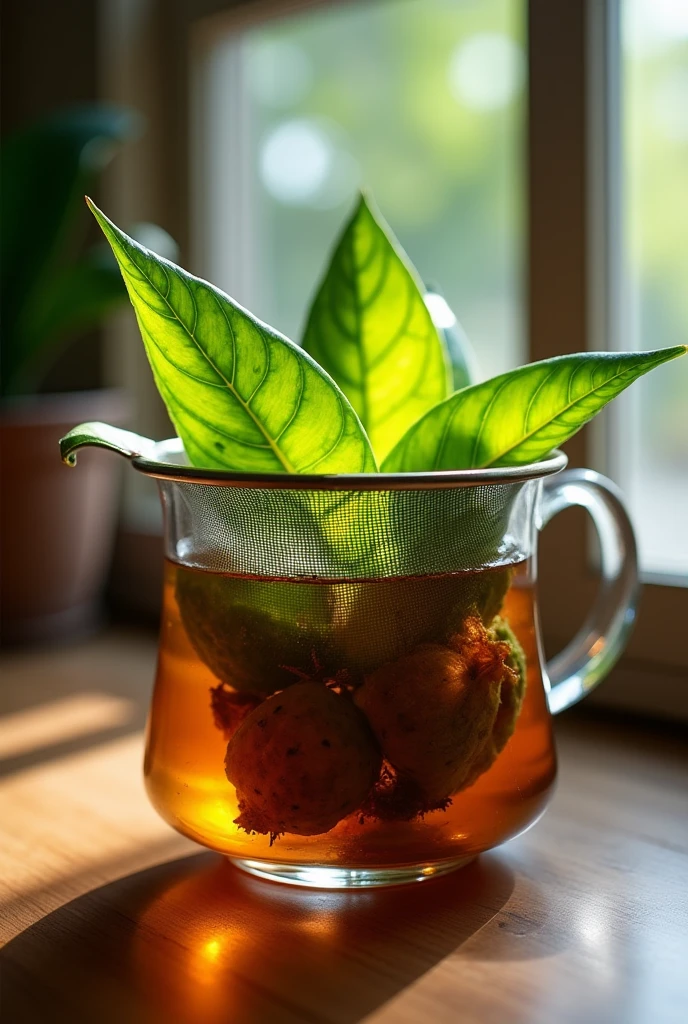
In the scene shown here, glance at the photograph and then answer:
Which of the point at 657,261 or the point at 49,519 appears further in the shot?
the point at 49,519

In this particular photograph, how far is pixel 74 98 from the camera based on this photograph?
0.96 metres

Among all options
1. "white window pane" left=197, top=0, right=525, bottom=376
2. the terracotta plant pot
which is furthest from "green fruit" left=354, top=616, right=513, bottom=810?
the terracotta plant pot

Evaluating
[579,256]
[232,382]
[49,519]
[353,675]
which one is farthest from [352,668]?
[49,519]

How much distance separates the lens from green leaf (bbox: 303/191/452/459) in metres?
0.43

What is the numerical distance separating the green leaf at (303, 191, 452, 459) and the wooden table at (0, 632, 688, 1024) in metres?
0.18

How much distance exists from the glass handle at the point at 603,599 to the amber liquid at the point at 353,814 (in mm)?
48

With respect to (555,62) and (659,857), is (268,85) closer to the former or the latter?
(555,62)

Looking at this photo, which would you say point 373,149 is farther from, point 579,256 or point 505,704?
point 505,704

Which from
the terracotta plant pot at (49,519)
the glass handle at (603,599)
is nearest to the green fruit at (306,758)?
Answer: the glass handle at (603,599)

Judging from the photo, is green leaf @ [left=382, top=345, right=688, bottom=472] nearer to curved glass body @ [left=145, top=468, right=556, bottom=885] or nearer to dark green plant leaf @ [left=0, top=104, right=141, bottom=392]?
curved glass body @ [left=145, top=468, right=556, bottom=885]

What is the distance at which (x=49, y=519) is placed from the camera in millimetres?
822

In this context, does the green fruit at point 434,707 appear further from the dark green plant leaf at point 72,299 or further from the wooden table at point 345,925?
the dark green plant leaf at point 72,299

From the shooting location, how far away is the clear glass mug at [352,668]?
354mm

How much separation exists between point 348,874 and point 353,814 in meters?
0.04
